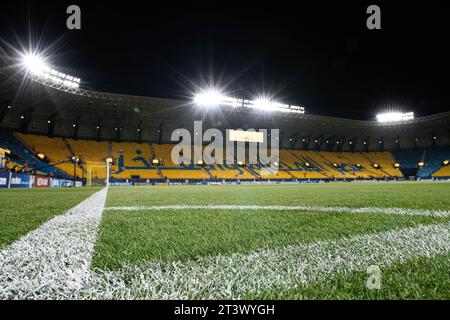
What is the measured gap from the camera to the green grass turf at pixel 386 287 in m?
0.92

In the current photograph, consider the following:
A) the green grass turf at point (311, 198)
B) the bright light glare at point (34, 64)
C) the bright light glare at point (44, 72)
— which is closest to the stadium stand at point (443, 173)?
the green grass turf at point (311, 198)

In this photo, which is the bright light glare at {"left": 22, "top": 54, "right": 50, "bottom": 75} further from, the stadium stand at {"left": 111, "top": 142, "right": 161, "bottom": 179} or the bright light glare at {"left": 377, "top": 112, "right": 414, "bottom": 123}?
the bright light glare at {"left": 377, "top": 112, "right": 414, "bottom": 123}

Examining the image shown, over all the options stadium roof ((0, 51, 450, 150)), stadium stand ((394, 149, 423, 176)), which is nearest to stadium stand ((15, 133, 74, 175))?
stadium roof ((0, 51, 450, 150))

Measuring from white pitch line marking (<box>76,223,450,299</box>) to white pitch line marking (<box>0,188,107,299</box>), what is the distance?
0.12 meters

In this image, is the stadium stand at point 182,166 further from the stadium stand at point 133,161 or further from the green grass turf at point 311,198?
the green grass turf at point 311,198

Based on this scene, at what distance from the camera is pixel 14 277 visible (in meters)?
1.16

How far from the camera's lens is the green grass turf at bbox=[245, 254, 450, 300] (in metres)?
0.92

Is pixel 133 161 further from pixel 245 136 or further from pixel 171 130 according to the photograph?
pixel 245 136

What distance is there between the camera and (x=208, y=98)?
32.3 m

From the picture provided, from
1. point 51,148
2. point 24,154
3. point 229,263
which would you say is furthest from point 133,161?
point 229,263

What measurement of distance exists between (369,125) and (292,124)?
13.7m

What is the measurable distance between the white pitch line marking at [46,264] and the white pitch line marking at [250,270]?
116mm
